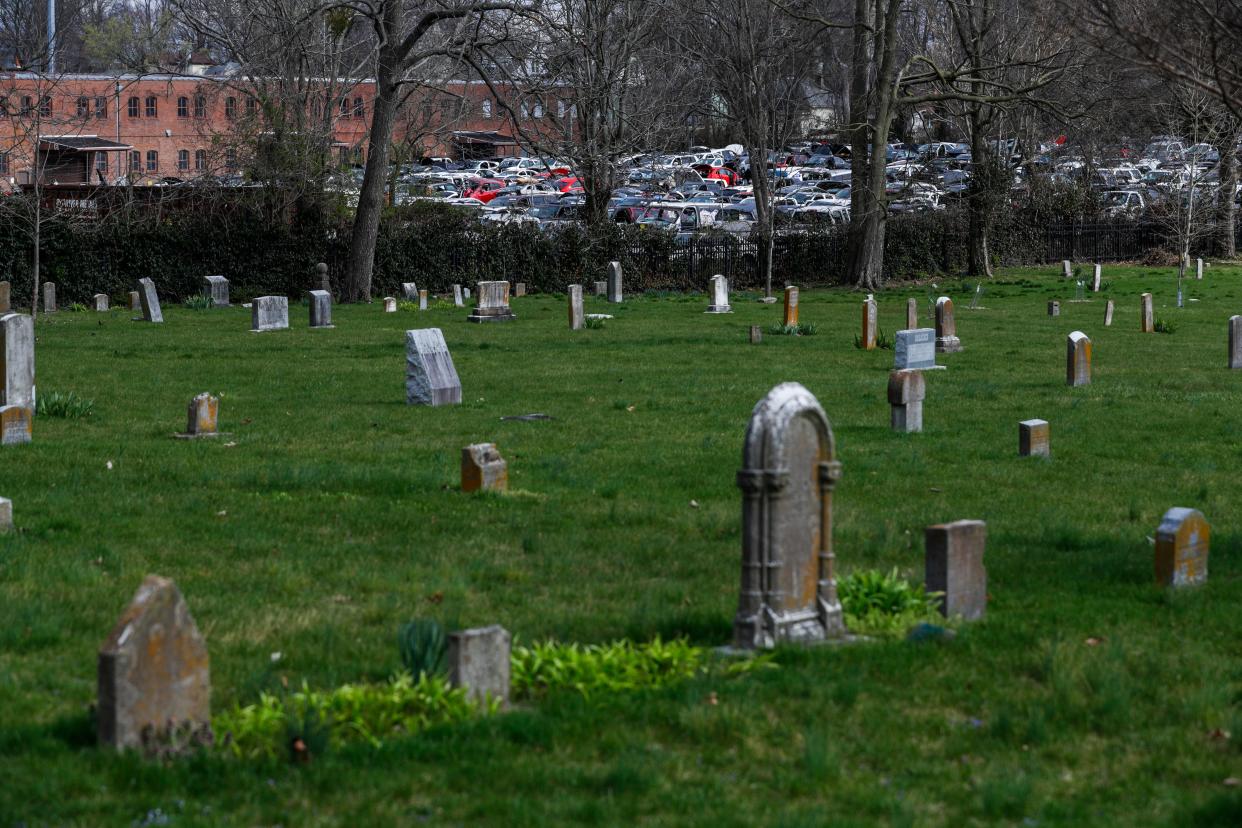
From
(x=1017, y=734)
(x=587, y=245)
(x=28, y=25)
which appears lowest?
(x=1017, y=734)

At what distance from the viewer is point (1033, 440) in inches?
532

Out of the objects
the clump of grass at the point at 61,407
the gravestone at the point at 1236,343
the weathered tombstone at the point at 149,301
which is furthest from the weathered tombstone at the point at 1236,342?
the weathered tombstone at the point at 149,301

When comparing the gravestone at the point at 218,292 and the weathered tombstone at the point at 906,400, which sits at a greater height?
the gravestone at the point at 218,292

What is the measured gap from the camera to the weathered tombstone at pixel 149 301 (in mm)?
30250

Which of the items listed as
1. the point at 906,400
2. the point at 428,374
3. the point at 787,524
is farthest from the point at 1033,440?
the point at 787,524

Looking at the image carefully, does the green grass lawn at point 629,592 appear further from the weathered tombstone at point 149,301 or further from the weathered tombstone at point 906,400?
the weathered tombstone at point 149,301

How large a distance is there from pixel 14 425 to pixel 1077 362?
12410 millimetres

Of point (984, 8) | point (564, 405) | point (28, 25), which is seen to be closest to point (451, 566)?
point (564, 405)

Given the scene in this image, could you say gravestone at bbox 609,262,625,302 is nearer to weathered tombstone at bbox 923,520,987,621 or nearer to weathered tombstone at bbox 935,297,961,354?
weathered tombstone at bbox 935,297,961,354

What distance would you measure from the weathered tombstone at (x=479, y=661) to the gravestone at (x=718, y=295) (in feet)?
89.3

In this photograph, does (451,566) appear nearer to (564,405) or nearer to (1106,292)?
(564,405)

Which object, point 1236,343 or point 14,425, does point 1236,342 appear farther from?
point 14,425

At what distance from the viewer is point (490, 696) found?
611 centimetres

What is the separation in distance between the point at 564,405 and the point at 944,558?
10.2 metres
